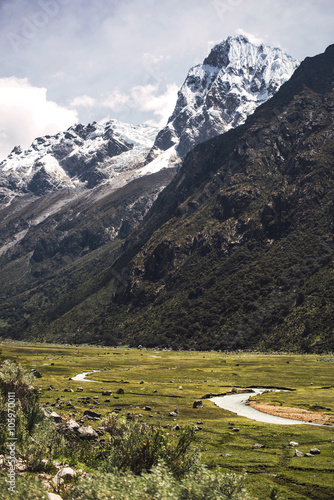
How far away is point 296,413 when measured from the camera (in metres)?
49.8

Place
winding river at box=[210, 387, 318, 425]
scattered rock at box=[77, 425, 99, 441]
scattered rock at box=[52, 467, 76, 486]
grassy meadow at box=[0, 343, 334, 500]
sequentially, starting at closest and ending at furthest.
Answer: scattered rock at box=[52, 467, 76, 486] → grassy meadow at box=[0, 343, 334, 500] → scattered rock at box=[77, 425, 99, 441] → winding river at box=[210, 387, 318, 425]

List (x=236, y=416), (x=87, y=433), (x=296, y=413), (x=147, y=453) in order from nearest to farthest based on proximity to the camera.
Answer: (x=147, y=453)
(x=87, y=433)
(x=236, y=416)
(x=296, y=413)

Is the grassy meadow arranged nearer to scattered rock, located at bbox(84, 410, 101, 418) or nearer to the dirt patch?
scattered rock, located at bbox(84, 410, 101, 418)

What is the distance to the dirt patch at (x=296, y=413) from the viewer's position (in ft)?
146

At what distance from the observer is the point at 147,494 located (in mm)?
14773

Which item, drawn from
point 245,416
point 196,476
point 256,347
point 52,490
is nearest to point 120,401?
point 245,416

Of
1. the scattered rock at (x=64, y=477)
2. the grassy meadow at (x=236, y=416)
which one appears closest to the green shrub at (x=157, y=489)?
the grassy meadow at (x=236, y=416)

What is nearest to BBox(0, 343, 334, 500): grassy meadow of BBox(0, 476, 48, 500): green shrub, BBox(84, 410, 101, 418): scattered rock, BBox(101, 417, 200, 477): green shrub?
BBox(84, 410, 101, 418): scattered rock

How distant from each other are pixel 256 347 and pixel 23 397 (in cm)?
16589

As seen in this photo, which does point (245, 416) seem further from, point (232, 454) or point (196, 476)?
point (196, 476)

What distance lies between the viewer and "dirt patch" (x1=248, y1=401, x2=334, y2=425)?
146 ft

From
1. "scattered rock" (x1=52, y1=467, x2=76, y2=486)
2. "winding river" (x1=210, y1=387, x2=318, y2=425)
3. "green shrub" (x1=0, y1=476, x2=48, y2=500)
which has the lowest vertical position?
"winding river" (x1=210, y1=387, x2=318, y2=425)

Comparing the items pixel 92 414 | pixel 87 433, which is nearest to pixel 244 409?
pixel 92 414

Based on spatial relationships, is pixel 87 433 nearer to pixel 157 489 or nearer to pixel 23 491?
pixel 157 489
